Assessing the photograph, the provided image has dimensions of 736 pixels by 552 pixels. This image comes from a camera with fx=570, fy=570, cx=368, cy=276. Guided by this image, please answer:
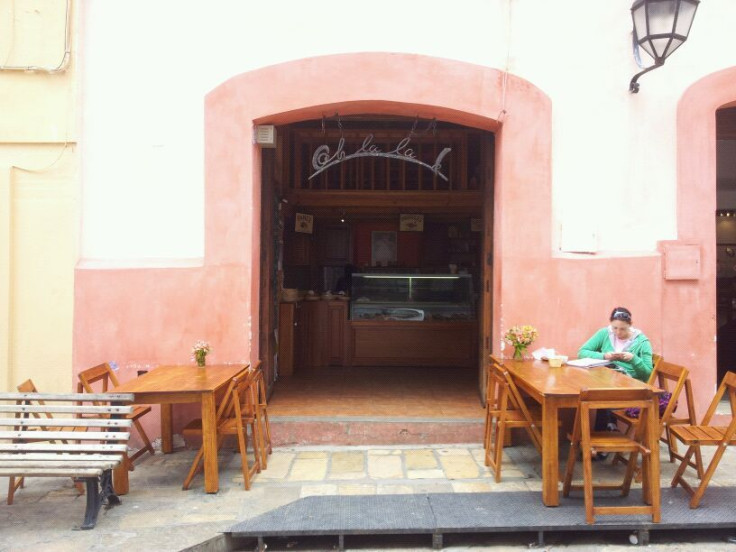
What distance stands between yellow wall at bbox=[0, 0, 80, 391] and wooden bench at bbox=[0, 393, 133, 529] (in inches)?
59.4

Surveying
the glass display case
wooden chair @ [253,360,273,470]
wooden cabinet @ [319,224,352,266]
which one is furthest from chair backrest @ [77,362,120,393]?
wooden cabinet @ [319,224,352,266]

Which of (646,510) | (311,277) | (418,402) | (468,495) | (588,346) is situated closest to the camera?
(646,510)

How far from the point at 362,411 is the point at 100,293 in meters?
2.79

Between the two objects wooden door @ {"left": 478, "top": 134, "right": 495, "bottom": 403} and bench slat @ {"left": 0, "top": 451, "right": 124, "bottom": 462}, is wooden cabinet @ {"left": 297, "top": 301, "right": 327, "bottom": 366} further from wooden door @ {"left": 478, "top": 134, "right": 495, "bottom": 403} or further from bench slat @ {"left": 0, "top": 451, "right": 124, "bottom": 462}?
bench slat @ {"left": 0, "top": 451, "right": 124, "bottom": 462}

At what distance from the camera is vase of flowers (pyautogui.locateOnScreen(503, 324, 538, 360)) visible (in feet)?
16.7

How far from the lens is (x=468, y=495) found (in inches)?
166

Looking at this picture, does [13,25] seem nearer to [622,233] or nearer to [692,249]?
[622,233]

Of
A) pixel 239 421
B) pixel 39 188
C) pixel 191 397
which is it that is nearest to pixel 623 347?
pixel 239 421

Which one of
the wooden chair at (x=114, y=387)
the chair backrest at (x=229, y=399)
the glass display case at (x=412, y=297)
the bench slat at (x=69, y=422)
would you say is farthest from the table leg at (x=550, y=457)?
the glass display case at (x=412, y=297)

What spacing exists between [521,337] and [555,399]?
1.16 m

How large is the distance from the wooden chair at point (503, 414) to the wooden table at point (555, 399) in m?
0.13

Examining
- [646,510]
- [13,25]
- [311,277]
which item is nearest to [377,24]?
[13,25]

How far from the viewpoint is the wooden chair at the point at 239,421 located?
438 cm

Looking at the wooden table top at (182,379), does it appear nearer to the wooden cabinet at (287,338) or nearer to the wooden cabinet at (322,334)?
the wooden cabinet at (287,338)
